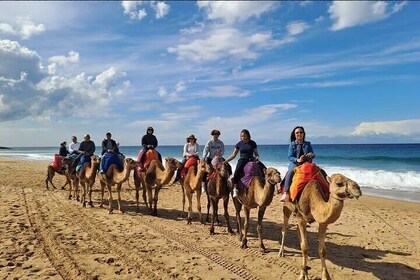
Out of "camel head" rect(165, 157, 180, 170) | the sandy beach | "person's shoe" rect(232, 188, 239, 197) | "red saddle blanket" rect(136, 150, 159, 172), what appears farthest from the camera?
"red saddle blanket" rect(136, 150, 159, 172)

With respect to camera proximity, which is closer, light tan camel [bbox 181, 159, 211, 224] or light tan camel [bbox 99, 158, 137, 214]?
light tan camel [bbox 181, 159, 211, 224]

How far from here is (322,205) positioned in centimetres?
618

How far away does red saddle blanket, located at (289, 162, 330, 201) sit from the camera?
683 cm

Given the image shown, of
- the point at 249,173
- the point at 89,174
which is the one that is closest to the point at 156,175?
the point at 89,174

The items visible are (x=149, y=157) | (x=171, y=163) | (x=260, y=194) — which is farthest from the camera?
(x=149, y=157)

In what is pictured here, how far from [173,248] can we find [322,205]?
391 cm

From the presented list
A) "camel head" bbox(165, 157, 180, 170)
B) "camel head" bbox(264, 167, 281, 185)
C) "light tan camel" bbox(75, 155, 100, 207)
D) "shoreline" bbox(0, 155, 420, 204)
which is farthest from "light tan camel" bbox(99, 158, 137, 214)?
"shoreline" bbox(0, 155, 420, 204)

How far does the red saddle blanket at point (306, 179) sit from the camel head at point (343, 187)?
923 millimetres

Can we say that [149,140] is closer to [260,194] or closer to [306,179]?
[260,194]

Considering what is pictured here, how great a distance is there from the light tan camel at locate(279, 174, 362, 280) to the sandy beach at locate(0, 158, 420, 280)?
841 millimetres

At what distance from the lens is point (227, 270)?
7160mm

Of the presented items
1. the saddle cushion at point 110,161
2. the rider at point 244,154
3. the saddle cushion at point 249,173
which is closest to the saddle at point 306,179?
the saddle cushion at point 249,173

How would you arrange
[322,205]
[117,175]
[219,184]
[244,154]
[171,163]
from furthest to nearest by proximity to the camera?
[117,175] → [171,163] → [219,184] → [244,154] → [322,205]

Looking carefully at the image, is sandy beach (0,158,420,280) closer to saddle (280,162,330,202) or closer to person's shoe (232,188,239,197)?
person's shoe (232,188,239,197)
